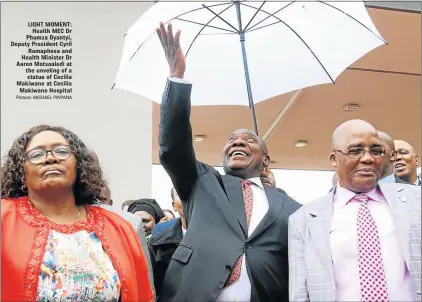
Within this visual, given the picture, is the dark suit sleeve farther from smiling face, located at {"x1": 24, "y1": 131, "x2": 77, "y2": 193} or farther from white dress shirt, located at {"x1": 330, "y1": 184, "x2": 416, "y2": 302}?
white dress shirt, located at {"x1": 330, "y1": 184, "x2": 416, "y2": 302}

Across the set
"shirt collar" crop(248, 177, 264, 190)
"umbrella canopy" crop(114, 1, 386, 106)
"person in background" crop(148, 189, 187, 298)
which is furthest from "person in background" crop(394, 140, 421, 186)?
"person in background" crop(148, 189, 187, 298)

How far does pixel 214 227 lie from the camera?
348 cm

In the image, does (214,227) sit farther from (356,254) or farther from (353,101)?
(353,101)

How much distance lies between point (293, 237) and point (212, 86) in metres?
1.59

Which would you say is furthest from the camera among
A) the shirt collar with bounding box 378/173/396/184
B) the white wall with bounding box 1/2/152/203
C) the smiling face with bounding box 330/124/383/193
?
the white wall with bounding box 1/2/152/203

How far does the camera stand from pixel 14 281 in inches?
108

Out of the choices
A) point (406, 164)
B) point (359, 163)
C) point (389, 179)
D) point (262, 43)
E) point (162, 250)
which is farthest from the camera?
point (406, 164)

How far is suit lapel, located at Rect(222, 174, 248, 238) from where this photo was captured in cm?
351

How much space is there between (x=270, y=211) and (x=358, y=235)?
55 centimetres

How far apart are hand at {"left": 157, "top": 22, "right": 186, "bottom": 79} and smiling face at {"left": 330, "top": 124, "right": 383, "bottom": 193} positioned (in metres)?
0.86

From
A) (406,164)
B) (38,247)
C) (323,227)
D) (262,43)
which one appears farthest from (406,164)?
(38,247)

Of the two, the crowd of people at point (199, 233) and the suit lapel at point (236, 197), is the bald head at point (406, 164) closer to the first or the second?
the crowd of people at point (199, 233)

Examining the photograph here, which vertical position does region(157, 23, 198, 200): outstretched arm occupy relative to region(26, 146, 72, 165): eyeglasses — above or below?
above

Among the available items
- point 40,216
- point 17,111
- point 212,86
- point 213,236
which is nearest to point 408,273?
point 213,236
